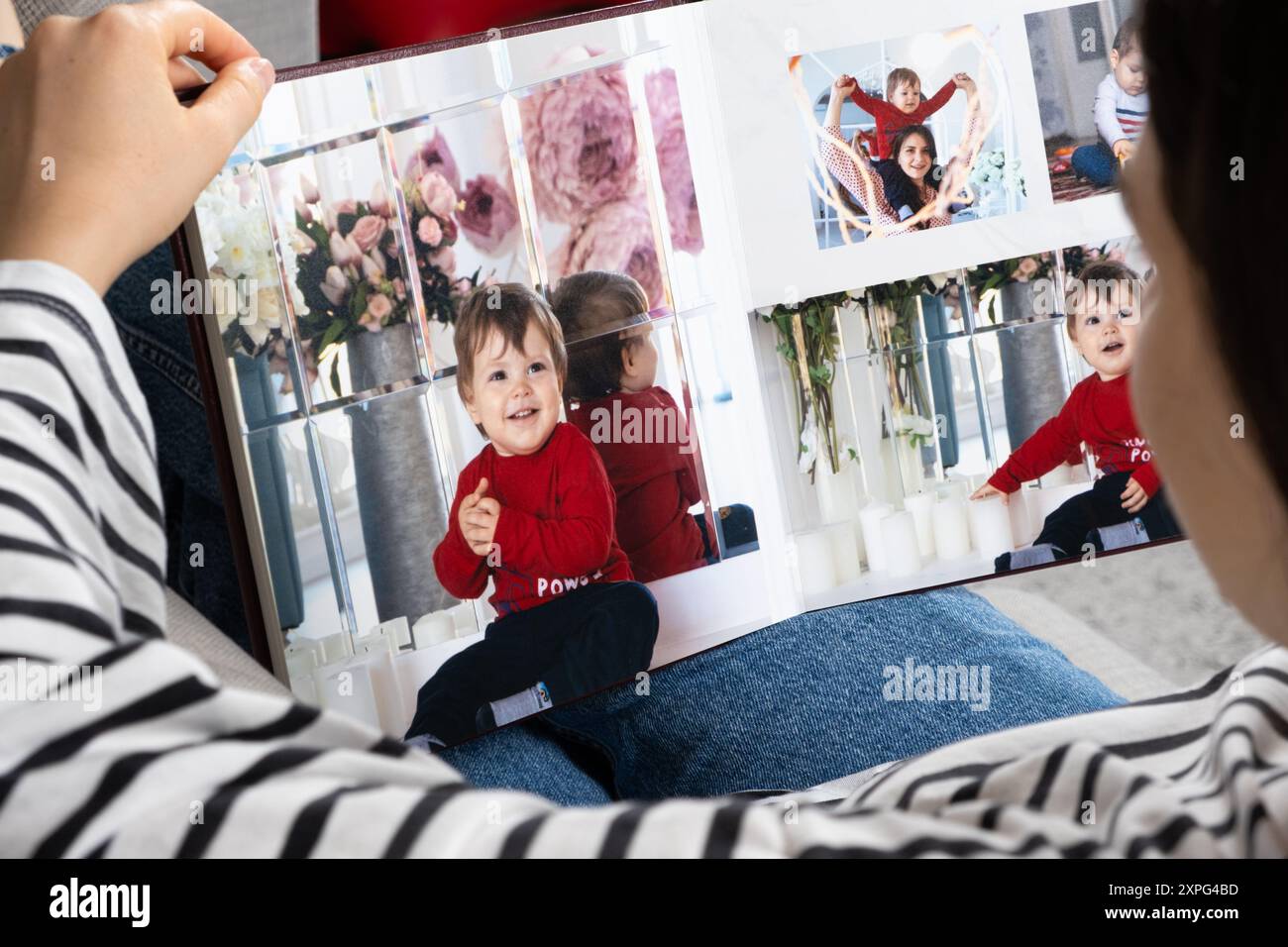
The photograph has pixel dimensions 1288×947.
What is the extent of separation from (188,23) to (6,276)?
122 millimetres

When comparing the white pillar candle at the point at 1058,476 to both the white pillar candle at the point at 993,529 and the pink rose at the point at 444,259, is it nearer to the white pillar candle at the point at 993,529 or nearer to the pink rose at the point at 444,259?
the white pillar candle at the point at 993,529

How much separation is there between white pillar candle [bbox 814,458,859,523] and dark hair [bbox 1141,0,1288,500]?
27 centimetres

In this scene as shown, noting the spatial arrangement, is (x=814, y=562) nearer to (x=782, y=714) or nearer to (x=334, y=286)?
(x=782, y=714)

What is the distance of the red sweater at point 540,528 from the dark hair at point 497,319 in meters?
0.04

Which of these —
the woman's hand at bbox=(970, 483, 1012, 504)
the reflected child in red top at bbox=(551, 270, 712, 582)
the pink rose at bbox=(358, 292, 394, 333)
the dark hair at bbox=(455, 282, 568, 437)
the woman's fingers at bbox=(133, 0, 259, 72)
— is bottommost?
the woman's hand at bbox=(970, 483, 1012, 504)

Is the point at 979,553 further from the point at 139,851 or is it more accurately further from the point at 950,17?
the point at 139,851

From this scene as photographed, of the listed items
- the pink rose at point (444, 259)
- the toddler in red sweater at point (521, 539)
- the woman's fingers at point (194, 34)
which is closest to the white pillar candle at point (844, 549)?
the toddler in red sweater at point (521, 539)

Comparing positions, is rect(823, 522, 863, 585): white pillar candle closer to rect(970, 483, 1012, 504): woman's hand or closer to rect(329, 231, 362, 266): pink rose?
rect(970, 483, 1012, 504): woman's hand

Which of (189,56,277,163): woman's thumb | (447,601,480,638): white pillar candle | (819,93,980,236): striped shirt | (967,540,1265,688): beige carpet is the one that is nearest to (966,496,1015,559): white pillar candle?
(819,93,980,236): striped shirt

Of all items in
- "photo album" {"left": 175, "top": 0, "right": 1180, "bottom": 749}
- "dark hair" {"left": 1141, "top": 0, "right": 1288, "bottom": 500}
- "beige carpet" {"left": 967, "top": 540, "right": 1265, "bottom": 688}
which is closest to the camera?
"dark hair" {"left": 1141, "top": 0, "right": 1288, "bottom": 500}

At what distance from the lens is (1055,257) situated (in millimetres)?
463

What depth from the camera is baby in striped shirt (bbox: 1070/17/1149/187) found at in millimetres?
452

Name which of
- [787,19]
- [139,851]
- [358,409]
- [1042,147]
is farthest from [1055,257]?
[139,851]

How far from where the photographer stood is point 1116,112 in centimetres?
46
